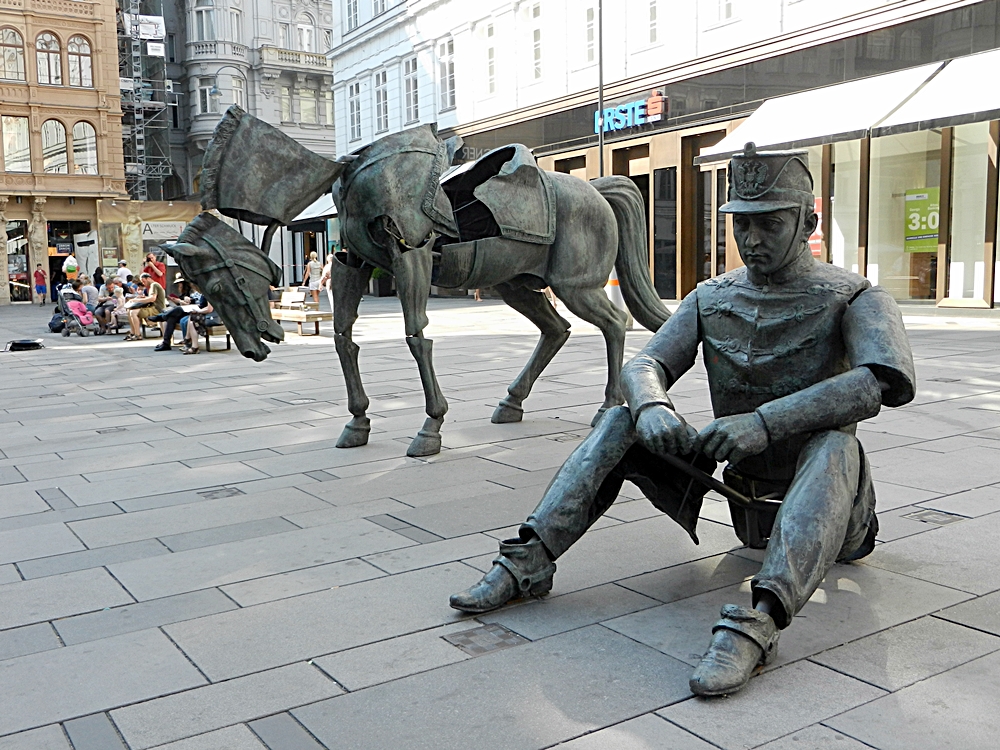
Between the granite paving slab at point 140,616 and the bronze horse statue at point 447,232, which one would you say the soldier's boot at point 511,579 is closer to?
the granite paving slab at point 140,616

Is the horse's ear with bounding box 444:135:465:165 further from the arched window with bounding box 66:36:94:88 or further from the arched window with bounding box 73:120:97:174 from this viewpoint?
the arched window with bounding box 66:36:94:88

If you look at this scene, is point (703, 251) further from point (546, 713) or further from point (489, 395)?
point (546, 713)

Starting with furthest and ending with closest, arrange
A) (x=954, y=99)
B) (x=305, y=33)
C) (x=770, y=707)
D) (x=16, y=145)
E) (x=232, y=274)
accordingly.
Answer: (x=305, y=33) → (x=16, y=145) → (x=954, y=99) → (x=232, y=274) → (x=770, y=707)

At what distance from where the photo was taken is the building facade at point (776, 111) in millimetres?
16188

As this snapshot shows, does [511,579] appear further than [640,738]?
Yes

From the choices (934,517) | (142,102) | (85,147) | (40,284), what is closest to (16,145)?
(85,147)

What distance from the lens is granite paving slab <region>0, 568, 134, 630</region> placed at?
3.61 meters

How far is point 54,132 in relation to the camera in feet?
133

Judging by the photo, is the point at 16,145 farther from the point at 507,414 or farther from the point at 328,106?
the point at 507,414

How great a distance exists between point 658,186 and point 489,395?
47.2 ft

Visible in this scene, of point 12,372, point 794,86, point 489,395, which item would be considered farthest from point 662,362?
point 794,86

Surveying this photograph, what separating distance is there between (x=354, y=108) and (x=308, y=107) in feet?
60.9

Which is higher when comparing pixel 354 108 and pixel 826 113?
pixel 354 108

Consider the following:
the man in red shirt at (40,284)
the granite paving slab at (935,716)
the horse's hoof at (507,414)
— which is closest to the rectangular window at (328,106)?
the man in red shirt at (40,284)
